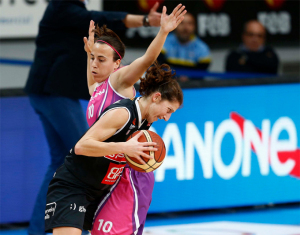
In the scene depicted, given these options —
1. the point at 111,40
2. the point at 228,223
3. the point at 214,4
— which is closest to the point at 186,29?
the point at 214,4

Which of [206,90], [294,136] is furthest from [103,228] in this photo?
[294,136]

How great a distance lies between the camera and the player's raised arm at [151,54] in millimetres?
3191

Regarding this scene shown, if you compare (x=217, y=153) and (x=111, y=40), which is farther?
(x=217, y=153)

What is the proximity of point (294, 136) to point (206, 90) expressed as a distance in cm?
113

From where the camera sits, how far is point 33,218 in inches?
173

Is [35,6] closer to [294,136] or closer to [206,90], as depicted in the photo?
[206,90]

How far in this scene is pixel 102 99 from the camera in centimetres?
346

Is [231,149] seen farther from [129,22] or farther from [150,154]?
[150,154]

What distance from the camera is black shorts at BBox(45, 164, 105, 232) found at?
125 inches

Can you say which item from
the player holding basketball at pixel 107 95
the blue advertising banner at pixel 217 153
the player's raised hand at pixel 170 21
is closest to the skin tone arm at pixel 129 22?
the player holding basketball at pixel 107 95

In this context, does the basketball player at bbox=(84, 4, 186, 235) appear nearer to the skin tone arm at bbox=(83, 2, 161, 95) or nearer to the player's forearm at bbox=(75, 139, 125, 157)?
the skin tone arm at bbox=(83, 2, 161, 95)

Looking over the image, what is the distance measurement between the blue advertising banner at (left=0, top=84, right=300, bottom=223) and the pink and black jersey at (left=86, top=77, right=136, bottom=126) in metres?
1.60

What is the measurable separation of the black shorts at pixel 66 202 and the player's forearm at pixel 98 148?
0.37 metres

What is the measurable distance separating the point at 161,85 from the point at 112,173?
2.19 ft
